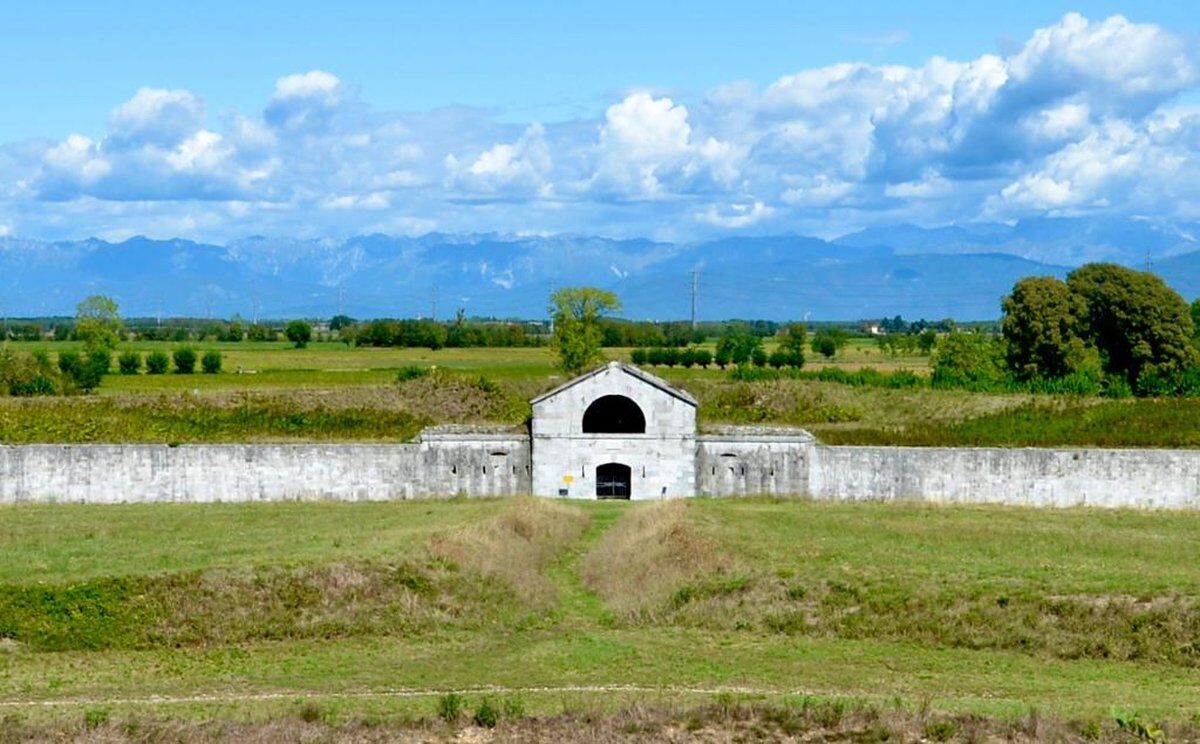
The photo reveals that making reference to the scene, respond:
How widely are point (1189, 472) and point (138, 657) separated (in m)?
36.0

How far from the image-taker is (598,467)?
167 ft

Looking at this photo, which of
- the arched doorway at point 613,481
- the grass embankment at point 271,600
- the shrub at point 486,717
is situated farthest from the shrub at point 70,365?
the shrub at point 486,717

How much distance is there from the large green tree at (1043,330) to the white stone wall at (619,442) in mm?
42196

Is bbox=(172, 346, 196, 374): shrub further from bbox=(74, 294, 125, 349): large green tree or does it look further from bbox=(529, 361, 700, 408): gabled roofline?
bbox=(529, 361, 700, 408): gabled roofline

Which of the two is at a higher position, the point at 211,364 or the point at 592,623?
the point at 211,364

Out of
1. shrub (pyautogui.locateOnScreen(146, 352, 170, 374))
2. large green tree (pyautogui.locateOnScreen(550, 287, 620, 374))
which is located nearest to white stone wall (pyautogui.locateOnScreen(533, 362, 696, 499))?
large green tree (pyautogui.locateOnScreen(550, 287, 620, 374))

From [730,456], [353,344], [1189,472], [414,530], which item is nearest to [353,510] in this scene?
[414,530]

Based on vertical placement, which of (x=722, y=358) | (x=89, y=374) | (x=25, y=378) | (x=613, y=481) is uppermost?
(x=722, y=358)

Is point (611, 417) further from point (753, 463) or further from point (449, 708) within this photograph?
point (449, 708)

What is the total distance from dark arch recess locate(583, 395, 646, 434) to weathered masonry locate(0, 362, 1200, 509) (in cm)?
379

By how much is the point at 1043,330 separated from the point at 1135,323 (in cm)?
531

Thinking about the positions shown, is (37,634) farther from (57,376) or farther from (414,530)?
(57,376)

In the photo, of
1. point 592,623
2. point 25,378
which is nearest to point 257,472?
point 592,623

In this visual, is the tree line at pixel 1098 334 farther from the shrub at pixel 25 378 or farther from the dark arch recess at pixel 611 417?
the shrub at pixel 25 378
